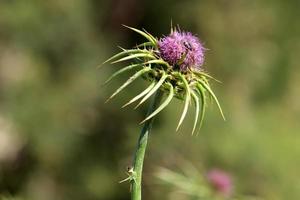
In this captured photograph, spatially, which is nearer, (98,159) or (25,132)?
(25,132)

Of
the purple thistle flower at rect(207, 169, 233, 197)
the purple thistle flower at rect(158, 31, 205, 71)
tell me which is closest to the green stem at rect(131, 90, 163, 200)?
the purple thistle flower at rect(158, 31, 205, 71)

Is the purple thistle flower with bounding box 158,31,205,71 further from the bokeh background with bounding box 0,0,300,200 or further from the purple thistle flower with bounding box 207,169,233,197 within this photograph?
the bokeh background with bounding box 0,0,300,200

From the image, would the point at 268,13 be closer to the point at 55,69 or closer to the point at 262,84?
the point at 262,84

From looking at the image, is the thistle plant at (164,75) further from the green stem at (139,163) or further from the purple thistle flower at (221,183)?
the purple thistle flower at (221,183)

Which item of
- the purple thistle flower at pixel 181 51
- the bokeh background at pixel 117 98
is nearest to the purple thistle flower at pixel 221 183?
the purple thistle flower at pixel 181 51

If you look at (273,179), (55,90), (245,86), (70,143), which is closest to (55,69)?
(55,90)

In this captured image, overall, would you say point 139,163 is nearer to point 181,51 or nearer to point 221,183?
point 181,51

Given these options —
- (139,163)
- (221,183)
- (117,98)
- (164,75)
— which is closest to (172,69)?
(164,75)
